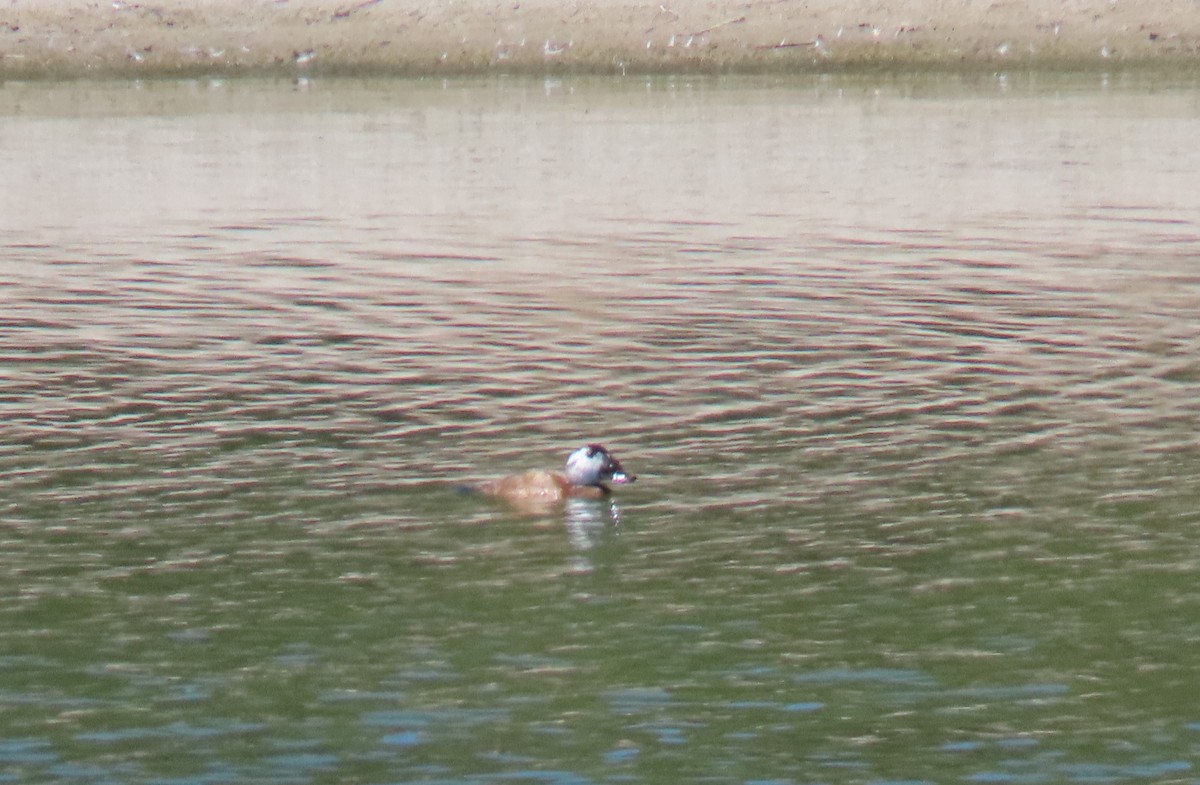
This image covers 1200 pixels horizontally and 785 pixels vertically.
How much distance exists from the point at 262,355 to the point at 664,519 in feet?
28.9

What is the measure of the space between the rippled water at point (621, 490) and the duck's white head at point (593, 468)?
8.3 inches

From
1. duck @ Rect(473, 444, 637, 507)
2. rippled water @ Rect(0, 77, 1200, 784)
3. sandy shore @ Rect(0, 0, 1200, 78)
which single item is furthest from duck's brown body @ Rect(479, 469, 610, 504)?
sandy shore @ Rect(0, 0, 1200, 78)

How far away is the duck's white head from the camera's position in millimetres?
17219

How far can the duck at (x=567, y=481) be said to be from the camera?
17.2m

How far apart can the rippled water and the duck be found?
0.59 feet

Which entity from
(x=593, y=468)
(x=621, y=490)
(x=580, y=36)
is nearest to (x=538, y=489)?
(x=593, y=468)

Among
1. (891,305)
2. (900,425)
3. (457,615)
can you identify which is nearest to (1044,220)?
(891,305)

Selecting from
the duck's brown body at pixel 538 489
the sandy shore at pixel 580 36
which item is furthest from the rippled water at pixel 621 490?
the sandy shore at pixel 580 36

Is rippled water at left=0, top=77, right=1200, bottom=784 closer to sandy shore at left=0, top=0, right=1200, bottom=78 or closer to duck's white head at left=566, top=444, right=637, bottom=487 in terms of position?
duck's white head at left=566, top=444, right=637, bottom=487

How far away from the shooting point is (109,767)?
37.5ft

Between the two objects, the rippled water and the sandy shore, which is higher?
the sandy shore

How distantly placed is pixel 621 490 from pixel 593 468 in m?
0.66

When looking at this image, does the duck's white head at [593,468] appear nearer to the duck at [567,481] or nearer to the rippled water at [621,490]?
the duck at [567,481]

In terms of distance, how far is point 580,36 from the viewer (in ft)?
205
